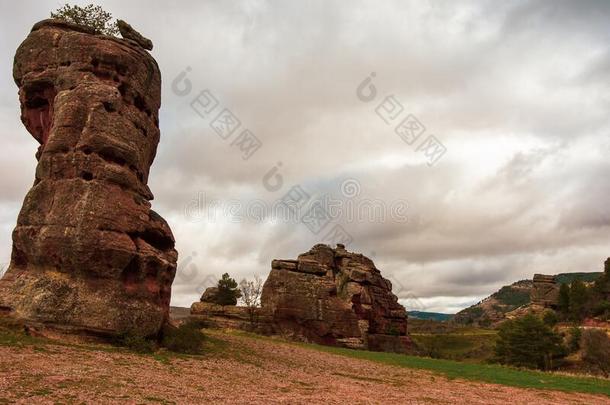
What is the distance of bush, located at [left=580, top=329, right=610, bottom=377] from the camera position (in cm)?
8188

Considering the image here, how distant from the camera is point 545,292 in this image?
14050 centimetres

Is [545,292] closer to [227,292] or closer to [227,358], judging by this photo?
[227,292]

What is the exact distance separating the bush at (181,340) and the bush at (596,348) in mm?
78634

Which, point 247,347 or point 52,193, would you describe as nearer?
point 52,193

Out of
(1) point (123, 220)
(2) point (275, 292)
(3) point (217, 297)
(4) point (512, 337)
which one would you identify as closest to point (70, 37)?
(1) point (123, 220)

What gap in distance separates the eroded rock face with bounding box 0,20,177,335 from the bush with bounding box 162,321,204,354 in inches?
60.3

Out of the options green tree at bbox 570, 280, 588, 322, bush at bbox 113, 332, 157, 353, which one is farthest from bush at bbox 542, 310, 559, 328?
bush at bbox 113, 332, 157, 353

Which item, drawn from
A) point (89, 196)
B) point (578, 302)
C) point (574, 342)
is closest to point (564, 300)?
point (578, 302)

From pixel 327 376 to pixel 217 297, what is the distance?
47.6 meters

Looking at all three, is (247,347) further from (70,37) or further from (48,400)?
(70,37)

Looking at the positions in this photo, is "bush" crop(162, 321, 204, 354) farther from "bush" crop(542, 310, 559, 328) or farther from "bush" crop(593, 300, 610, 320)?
"bush" crop(593, 300, 610, 320)

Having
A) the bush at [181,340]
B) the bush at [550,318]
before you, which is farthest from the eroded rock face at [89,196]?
the bush at [550,318]

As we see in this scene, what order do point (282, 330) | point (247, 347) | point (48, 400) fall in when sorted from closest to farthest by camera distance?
point (48, 400)
point (247, 347)
point (282, 330)

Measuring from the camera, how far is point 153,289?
30875 mm
